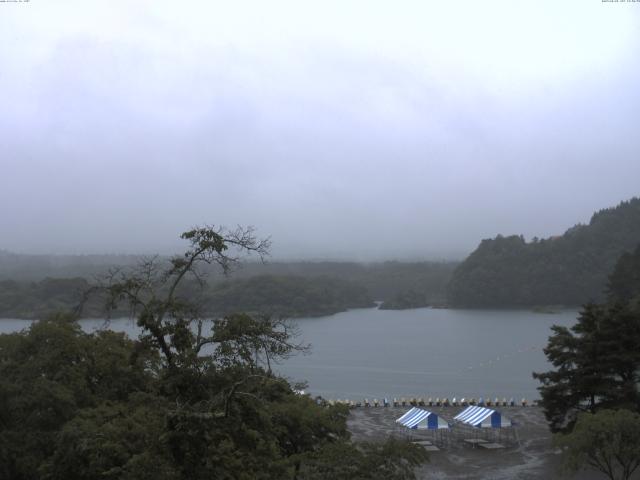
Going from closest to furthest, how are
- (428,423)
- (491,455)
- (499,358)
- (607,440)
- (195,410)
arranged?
1. (195,410)
2. (607,440)
3. (491,455)
4. (428,423)
5. (499,358)

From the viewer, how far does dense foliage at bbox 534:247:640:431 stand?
1357 cm

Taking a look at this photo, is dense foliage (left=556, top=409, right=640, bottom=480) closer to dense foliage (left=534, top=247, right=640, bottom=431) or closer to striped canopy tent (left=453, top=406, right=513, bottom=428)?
dense foliage (left=534, top=247, right=640, bottom=431)

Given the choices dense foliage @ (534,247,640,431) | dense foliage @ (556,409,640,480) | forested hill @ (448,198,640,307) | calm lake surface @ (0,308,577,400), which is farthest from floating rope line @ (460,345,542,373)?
dense foliage @ (556,409,640,480)

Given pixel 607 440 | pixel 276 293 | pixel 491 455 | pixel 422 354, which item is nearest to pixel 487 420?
pixel 491 455

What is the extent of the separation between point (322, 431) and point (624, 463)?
4382 mm

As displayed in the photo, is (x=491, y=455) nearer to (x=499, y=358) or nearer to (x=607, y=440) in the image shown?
(x=607, y=440)

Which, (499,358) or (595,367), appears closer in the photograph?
(595,367)

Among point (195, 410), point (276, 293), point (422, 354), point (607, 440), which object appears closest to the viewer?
point (195, 410)

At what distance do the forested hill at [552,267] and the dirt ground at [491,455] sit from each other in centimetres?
4628

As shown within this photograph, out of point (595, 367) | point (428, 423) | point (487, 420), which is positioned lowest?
point (428, 423)

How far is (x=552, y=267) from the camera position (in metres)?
63.4

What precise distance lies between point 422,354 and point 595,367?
25447 millimetres

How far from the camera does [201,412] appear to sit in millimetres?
4559

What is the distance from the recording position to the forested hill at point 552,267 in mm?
61875
